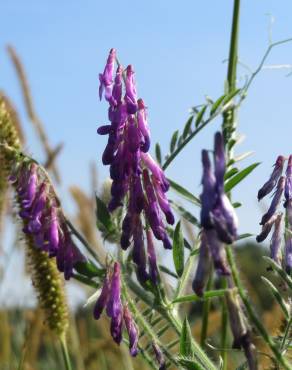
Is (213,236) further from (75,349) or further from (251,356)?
(75,349)

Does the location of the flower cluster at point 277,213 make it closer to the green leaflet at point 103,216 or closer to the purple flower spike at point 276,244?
the purple flower spike at point 276,244

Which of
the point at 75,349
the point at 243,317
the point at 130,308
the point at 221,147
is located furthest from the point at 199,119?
the point at 75,349

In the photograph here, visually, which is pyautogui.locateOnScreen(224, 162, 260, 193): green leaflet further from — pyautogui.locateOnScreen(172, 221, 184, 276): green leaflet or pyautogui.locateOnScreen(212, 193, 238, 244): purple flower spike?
pyautogui.locateOnScreen(212, 193, 238, 244): purple flower spike

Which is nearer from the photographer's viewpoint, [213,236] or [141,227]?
[213,236]

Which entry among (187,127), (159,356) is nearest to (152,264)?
(159,356)

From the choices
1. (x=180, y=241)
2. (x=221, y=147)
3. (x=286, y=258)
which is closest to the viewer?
(x=221, y=147)

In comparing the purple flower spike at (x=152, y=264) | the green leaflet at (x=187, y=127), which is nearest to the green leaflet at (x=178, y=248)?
the purple flower spike at (x=152, y=264)
